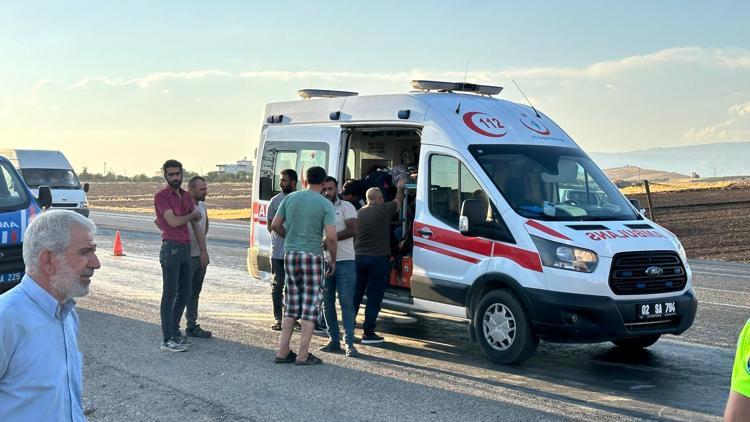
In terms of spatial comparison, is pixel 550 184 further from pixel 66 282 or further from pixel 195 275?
pixel 66 282

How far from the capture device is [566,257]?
8.49 m

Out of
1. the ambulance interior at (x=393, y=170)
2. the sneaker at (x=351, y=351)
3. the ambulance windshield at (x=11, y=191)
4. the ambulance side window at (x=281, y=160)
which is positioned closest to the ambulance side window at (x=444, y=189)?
the ambulance interior at (x=393, y=170)

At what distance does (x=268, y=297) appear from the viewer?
13602 mm

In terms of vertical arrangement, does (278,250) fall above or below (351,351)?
above

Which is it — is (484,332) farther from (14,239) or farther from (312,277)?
(14,239)

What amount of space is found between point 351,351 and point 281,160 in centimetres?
368

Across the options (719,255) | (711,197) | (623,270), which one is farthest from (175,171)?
(711,197)

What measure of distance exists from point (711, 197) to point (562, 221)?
32.4 m

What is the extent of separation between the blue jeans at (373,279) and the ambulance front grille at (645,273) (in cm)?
256

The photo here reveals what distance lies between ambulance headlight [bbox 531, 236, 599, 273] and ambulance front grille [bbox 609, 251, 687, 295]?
21 cm

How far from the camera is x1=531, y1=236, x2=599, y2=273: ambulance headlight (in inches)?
332

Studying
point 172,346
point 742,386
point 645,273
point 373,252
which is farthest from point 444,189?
point 742,386

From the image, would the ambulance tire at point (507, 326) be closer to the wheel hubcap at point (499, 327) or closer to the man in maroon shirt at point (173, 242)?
the wheel hubcap at point (499, 327)

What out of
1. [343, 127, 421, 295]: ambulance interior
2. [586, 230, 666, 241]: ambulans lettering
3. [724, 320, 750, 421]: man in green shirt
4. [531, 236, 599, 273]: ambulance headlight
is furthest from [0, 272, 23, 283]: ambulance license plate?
[724, 320, 750, 421]: man in green shirt
